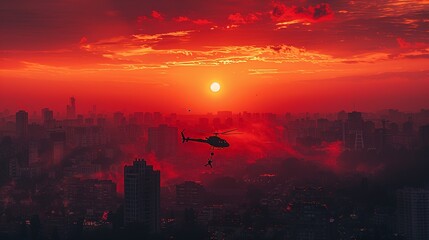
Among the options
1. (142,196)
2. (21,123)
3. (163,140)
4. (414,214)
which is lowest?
(414,214)

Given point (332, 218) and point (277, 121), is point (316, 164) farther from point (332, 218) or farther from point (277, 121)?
point (332, 218)

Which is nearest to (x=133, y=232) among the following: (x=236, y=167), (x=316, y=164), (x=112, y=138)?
→ (x=236, y=167)

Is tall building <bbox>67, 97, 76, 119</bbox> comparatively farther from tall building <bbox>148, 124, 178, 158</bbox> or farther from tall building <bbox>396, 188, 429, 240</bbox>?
tall building <bbox>396, 188, 429, 240</bbox>

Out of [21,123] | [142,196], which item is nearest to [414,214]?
[142,196]

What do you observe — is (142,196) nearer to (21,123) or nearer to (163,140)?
(163,140)

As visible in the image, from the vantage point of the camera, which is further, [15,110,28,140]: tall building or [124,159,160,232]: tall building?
[15,110,28,140]: tall building

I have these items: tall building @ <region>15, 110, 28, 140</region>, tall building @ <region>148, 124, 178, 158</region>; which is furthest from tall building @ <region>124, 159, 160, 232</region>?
tall building @ <region>15, 110, 28, 140</region>

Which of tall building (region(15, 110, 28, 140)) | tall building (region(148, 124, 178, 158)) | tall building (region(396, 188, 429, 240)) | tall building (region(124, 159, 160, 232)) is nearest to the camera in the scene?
tall building (region(396, 188, 429, 240))
